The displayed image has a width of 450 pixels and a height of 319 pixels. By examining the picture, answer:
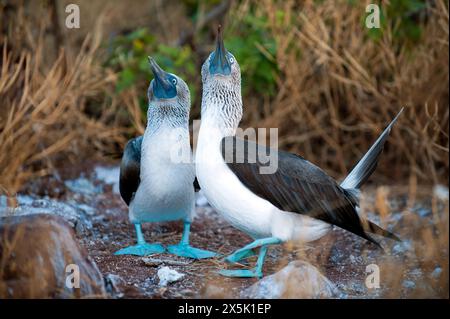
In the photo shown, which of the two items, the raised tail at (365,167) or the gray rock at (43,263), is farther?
the raised tail at (365,167)

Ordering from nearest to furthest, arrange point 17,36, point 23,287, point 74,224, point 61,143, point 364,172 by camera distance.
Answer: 1. point 23,287
2. point 364,172
3. point 74,224
4. point 61,143
5. point 17,36

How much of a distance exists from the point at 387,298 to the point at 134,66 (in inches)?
151

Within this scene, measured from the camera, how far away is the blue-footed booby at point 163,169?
14.9 feet

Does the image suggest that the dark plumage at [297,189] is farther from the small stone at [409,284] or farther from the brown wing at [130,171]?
the brown wing at [130,171]

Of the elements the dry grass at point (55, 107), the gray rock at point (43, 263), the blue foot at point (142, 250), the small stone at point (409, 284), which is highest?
the dry grass at point (55, 107)

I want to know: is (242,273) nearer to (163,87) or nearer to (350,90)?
(163,87)

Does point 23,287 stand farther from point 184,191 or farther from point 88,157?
point 88,157

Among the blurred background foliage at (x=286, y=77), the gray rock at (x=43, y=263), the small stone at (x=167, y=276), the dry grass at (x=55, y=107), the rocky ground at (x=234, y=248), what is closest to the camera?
the gray rock at (x=43, y=263)

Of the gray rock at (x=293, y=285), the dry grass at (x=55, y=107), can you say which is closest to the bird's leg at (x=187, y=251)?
the gray rock at (x=293, y=285)

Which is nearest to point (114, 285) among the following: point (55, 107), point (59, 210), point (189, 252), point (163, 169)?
point (189, 252)

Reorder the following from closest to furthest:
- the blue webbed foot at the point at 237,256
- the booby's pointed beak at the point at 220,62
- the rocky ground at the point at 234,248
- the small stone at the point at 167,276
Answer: the rocky ground at the point at 234,248 → the small stone at the point at 167,276 → the booby's pointed beak at the point at 220,62 → the blue webbed foot at the point at 237,256

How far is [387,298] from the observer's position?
3.82m

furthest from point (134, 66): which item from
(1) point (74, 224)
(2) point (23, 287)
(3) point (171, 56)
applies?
(2) point (23, 287)

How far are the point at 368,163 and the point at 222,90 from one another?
0.98 meters
